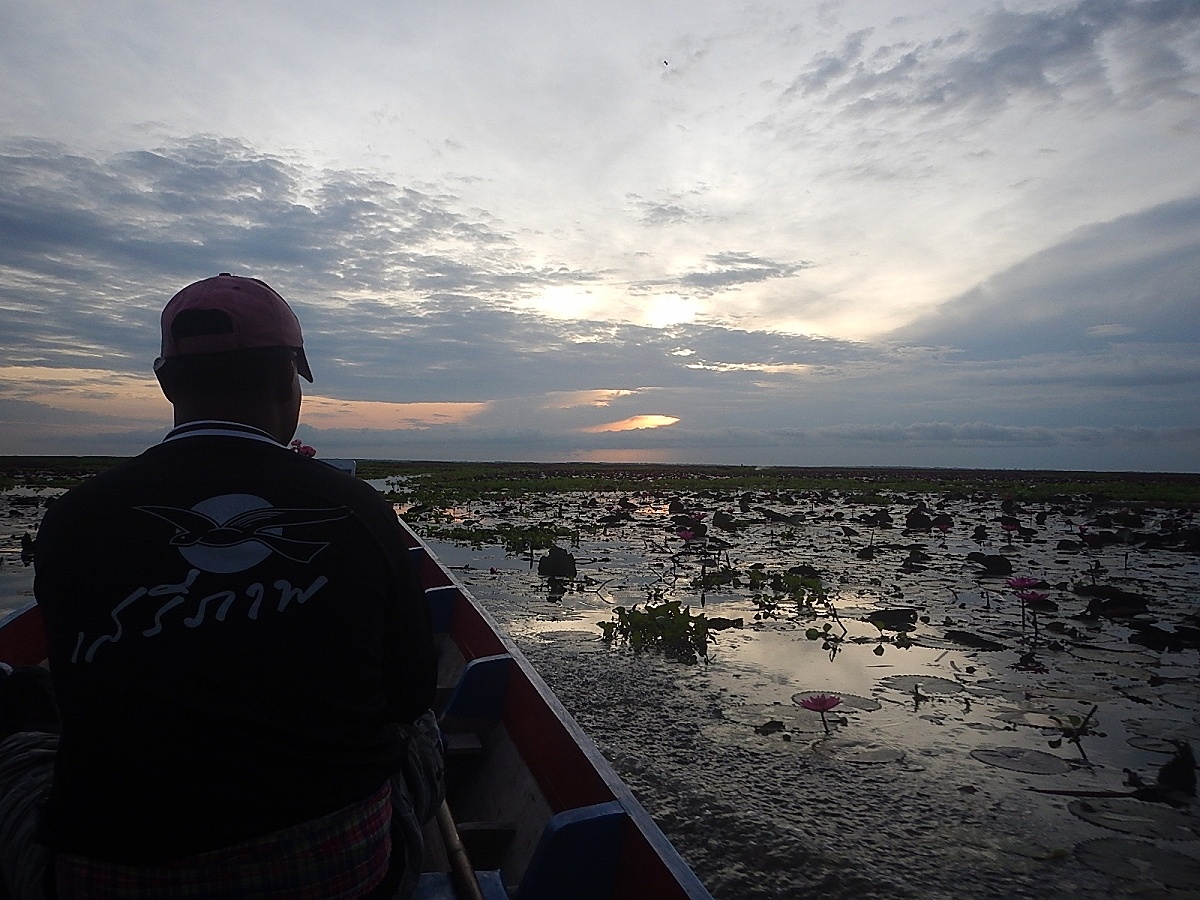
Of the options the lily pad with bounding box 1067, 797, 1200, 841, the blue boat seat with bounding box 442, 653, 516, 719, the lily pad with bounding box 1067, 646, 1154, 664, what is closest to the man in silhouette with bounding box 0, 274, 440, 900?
the blue boat seat with bounding box 442, 653, 516, 719

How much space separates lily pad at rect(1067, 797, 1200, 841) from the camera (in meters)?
3.04

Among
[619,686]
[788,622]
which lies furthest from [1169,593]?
[619,686]

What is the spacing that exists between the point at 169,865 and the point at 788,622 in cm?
594

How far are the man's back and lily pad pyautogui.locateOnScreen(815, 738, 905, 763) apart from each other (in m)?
3.08

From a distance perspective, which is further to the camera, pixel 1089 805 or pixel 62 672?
pixel 1089 805

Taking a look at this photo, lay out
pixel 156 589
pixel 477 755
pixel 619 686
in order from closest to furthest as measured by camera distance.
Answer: pixel 156 589 < pixel 477 755 < pixel 619 686

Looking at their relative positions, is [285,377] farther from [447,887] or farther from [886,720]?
[886,720]

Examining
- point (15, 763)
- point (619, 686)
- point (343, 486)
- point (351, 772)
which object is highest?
point (343, 486)

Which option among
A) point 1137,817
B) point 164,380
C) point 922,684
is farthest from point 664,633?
point 164,380

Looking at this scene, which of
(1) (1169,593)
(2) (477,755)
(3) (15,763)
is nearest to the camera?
(3) (15,763)

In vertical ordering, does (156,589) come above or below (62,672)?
above

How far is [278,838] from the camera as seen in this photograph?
54.0 inches

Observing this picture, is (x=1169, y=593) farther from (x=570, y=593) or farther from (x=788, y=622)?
(x=570, y=593)

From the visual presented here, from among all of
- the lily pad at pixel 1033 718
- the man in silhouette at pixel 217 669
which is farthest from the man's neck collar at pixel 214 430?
the lily pad at pixel 1033 718
